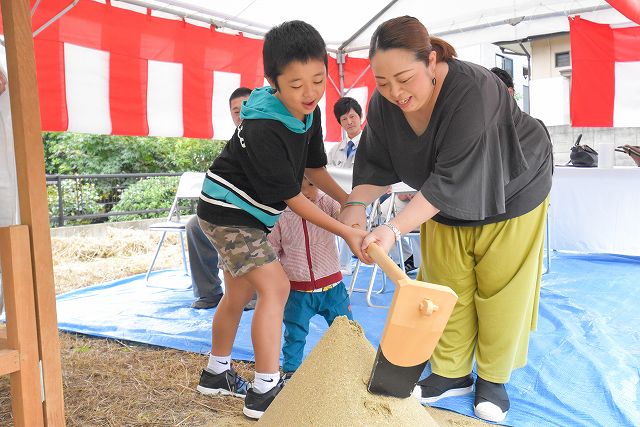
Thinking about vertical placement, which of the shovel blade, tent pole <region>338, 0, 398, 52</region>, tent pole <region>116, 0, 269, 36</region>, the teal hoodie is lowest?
the shovel blade

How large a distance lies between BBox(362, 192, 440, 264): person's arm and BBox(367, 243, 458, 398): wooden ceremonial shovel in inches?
5.8

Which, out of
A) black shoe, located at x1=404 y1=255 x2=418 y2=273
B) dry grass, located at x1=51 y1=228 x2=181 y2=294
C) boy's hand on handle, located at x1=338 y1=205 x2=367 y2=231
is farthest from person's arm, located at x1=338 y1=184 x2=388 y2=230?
dry grass, located at x1=51 y1=228 x2=181 y2=294

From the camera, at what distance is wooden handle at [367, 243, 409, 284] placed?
1050mm

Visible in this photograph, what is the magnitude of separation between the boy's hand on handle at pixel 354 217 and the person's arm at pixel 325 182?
0.14 m

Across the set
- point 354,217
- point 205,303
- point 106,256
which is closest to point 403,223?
point 354,217

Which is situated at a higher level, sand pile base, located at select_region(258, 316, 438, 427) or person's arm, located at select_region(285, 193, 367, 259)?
person's arm, located at select_region(285, 193, 367, 259)

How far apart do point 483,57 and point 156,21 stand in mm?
3258

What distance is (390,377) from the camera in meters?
1.08

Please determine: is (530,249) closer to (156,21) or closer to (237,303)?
(237,303)

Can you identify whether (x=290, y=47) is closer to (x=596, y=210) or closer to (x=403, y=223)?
(x=403, y=223)

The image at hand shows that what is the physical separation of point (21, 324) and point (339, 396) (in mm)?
628

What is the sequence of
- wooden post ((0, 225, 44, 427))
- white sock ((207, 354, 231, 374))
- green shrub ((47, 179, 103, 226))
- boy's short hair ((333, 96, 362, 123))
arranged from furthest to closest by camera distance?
1. green shrub ((47, 179, 103, 226))
2. boy's short hair ((333, 96, 362, 123))
3. white sock ((207, 354, 231, 374))
4. wooden post ((0, 225, 44, 427))

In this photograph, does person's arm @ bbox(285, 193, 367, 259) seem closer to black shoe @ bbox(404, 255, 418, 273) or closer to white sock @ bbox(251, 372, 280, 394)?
white sock @ bbox(251, 372, 280, 394)

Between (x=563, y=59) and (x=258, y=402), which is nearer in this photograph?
(x=258, y=402)
